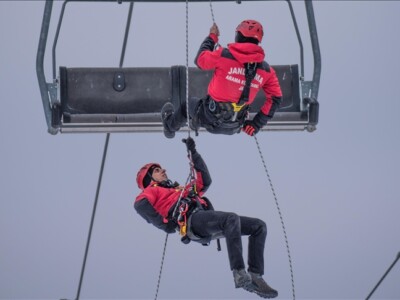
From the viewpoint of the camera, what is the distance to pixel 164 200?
39.0ft

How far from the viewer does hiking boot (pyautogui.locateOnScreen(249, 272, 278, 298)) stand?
1084 centimetres

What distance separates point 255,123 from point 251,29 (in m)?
1.13

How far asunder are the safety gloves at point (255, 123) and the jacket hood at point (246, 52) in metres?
0.85

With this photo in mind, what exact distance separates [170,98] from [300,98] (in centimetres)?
129

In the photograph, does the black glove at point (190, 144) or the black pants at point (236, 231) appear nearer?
the black pants at point (236, 231)

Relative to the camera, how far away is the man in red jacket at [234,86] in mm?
11250

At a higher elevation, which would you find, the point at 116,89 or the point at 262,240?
the point at 116,89

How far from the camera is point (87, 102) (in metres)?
12.9

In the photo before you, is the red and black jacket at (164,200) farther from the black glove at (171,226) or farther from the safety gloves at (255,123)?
the safety gloves at (255,123)

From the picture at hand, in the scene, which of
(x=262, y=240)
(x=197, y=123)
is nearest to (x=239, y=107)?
(x=197, y=123)

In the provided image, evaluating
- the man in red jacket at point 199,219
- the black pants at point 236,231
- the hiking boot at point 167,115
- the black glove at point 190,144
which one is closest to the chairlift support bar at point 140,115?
the hiking boot at point 167,115

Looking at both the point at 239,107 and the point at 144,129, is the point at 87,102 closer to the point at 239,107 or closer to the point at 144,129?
the point at 144,129

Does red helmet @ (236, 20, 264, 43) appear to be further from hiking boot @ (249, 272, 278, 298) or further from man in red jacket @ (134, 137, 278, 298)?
hiking boot @ (249, 272, 278, 298)

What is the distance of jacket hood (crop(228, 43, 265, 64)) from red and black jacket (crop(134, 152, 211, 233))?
3.18ft
